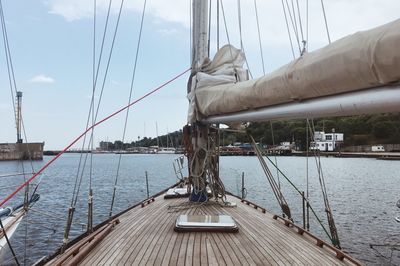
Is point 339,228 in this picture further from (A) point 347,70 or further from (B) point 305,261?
(A) point 347,70

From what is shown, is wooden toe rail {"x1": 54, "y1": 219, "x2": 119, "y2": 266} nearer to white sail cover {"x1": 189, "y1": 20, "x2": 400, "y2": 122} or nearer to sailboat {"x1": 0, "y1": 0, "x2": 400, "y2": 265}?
sailboat {"x1": 0, "y1": 0, "x2": 400, "y2": 265}

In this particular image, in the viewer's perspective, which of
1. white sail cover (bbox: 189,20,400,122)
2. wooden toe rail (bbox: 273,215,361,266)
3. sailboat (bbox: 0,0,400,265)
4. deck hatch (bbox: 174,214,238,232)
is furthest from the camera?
deck hatch (bbox: 174,214,238,232)

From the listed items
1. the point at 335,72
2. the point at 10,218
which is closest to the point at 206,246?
the point at 335,72

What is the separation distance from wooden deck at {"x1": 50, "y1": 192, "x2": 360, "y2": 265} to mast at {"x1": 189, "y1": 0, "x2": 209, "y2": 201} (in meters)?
1.93

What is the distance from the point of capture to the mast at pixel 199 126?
933cm

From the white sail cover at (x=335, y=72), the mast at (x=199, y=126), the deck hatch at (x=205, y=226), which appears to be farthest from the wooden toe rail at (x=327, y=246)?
the mast at (x=199, y=126)

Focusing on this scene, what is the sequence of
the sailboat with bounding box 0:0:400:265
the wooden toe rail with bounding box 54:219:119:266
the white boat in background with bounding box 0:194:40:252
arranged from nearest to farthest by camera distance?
the sailboat with bounding box 0:0:400:265, the wooden toe rail with bounding box 54:219:119:266, the white boat in background with bounding box 0:194:40:252

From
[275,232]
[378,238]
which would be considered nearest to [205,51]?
[275,232]

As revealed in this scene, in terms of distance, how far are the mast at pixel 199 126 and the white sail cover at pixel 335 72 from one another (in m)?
3.54

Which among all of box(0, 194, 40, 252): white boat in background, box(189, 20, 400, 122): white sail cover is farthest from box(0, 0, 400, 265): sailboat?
box(0, 194, 40, 252): white boat in background

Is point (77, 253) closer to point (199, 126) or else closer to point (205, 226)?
point (205, 226)

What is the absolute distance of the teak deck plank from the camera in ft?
15.6

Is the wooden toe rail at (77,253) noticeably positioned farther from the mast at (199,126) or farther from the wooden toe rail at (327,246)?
the mast at (199,126)

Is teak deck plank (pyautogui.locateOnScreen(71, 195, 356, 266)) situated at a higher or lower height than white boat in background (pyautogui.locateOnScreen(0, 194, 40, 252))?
higher
